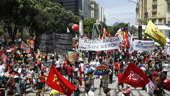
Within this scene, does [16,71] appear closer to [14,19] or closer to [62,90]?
[62,90]

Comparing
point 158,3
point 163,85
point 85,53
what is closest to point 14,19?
point 85,53

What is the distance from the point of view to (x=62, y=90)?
804 centimetres

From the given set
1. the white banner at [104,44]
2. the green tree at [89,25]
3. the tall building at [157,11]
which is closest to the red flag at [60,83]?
the white banner at [104,44]

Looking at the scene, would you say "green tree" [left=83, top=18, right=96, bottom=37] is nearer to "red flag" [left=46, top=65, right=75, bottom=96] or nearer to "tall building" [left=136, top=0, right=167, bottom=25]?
"tall building" [left=136, top=0, right=167, bottom=25]

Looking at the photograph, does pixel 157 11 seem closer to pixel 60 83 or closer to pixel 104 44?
pixel 104 44

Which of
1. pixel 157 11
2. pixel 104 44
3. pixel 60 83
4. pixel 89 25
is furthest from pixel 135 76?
pixel 89 25

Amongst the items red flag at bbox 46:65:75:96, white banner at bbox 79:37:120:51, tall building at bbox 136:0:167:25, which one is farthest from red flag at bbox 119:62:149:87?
tall building at bbox 136:0:167:25

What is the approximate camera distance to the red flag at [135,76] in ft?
28.1

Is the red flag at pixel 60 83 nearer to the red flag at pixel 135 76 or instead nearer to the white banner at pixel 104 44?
the red flag at pixel 135 76

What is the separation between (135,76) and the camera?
8.67m

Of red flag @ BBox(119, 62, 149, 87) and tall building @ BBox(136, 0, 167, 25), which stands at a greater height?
tall building @ BBox(136, 0, 167, 25)

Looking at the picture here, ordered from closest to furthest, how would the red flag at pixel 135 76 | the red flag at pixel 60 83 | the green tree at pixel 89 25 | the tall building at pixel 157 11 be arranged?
the red flag at pixel 60 83
the red flag at pixel 135 76
the tall building at pixel 157 11
the green tree at pixel 89 25

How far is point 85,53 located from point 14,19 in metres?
14.9

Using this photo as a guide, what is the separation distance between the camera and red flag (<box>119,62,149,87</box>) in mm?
8562
